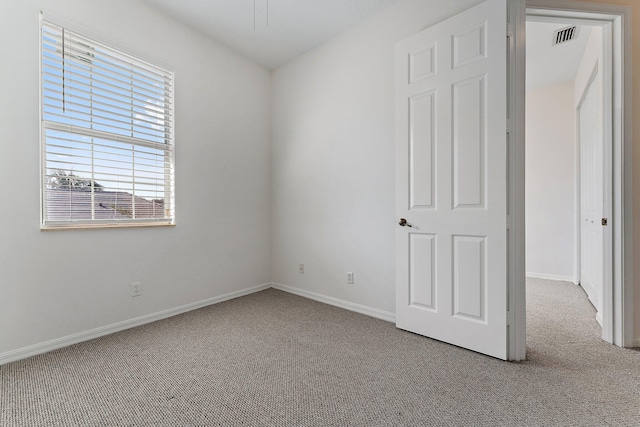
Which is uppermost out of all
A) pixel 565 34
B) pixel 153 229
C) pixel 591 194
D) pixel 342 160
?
pixel 565 34

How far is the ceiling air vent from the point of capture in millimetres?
2816

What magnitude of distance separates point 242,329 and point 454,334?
1.67 meters

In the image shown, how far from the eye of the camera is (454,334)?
2.06 meters

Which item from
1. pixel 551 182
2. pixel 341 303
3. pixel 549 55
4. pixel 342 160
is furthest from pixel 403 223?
pixel 551 182

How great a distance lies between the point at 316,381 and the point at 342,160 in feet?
6.68

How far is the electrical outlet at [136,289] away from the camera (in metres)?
2.48

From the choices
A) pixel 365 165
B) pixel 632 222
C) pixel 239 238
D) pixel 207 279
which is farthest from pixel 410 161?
pixel 207 279

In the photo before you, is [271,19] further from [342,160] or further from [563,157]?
[563,157]

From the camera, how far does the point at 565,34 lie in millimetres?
2898

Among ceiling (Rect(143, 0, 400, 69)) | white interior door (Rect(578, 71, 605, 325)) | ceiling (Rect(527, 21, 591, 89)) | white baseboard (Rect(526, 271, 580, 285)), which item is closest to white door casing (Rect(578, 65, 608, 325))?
white interior door (Rect(578, 71, 605, 325))

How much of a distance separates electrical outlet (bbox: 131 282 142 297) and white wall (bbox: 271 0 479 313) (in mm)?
1558

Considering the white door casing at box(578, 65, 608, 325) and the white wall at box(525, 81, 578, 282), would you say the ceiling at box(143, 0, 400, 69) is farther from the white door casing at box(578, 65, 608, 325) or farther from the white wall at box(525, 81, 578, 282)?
the white wall at box(525, 81, 578, 282)

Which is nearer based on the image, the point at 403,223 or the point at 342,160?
the point at 403,223

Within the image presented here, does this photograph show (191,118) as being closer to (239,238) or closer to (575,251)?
(239,238)
